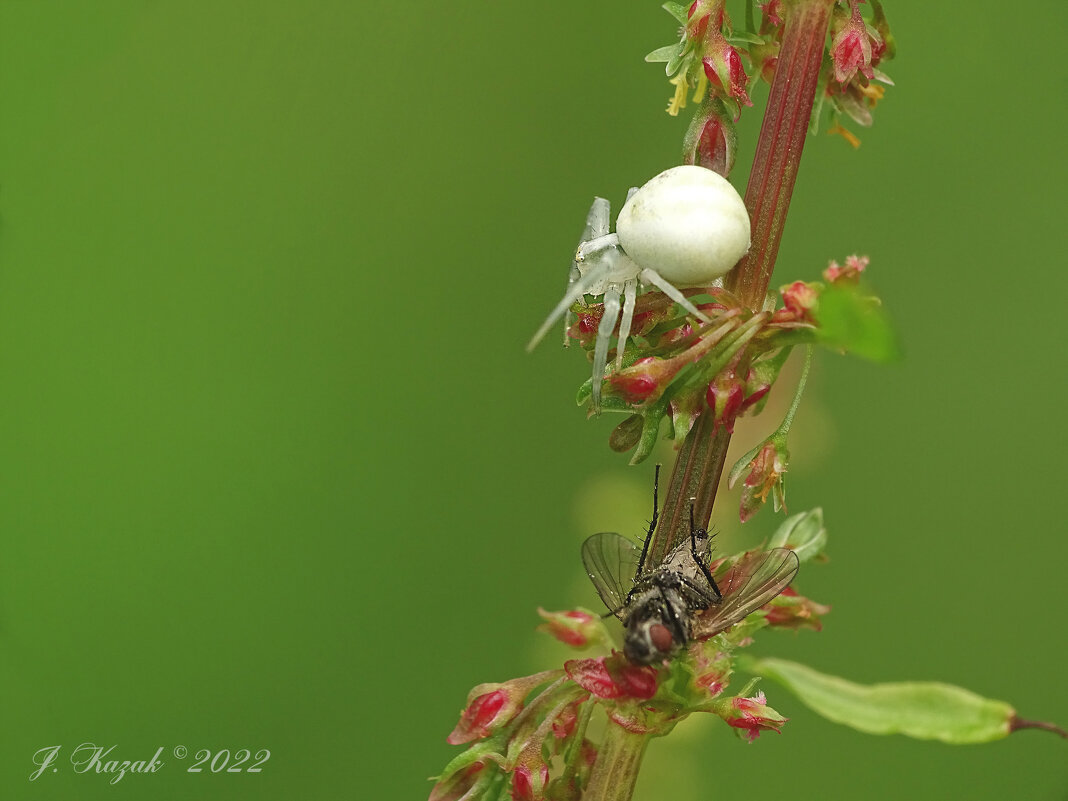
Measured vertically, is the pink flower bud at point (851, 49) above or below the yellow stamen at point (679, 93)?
above

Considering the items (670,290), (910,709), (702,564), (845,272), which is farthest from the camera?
(702,564)

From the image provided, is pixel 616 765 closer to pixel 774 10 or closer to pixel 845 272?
pixel 845 272

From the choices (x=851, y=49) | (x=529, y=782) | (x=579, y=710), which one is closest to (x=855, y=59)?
(x=851, y=49)

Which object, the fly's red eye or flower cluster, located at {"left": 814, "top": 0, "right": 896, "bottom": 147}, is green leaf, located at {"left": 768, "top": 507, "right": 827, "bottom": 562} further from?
flower cluster, located at {"left": 814, "top": 0, "right": 896, "bottom": 147}

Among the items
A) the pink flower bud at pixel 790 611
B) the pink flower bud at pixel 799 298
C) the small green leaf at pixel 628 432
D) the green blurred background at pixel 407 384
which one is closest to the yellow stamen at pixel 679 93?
the pink flower bud at pixel 799 298

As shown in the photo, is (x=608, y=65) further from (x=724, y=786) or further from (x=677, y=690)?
(x=677, y=690)

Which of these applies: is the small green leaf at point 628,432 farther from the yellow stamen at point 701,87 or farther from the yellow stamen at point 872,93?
the yellow stamen at point 872,93

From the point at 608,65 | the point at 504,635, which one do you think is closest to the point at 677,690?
the point at 504,635
